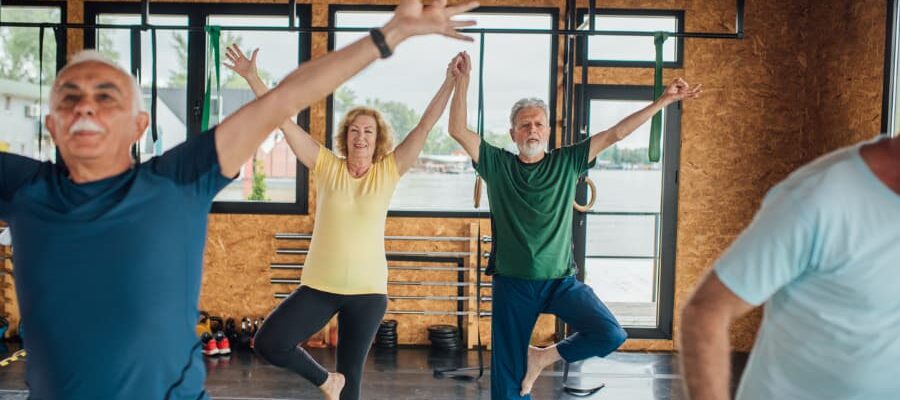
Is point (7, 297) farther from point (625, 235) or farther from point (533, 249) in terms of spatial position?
point (625, 235)

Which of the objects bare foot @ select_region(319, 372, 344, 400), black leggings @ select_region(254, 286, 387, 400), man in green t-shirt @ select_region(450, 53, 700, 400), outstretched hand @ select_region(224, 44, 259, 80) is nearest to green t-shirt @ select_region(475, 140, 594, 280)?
man in green t-shirt @ select_region(450, 53, 700, 400)

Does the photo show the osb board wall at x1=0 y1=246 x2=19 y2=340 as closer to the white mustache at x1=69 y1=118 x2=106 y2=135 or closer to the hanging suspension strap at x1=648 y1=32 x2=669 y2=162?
the hanging suspension strap at x1=648 y1=32 x2=669 y2=162

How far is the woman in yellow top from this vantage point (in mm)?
3164

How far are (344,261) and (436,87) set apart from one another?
2.85 m

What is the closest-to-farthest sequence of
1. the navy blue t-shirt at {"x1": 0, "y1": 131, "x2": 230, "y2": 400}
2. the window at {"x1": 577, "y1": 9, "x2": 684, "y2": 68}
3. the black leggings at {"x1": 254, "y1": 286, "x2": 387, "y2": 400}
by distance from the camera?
the navy blue t-shirt at {"x1": 0, "y1": 131, "x2": 230, "y2": 400} → the black leggings at {"x1": 254, "y1": 286, "x2": 387, "y2": 400} → the window at {"x1": 577, "y1": 9, "x2": 684, "y2": 68}

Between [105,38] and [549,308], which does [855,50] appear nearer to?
[549,308]

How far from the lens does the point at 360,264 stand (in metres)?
3.18

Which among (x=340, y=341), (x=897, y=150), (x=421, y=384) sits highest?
(x=897, y=150)

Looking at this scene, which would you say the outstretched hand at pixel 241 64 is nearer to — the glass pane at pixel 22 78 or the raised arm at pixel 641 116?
the raised arm at pixel 641 116

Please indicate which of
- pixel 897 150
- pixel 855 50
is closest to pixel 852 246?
pixel 897 150

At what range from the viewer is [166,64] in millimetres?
5699

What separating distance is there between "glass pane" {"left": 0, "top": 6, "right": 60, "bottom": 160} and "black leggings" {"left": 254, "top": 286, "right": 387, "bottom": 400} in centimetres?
360

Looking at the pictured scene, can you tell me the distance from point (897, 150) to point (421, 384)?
153 inches

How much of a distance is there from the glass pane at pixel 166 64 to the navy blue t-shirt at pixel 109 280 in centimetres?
444
